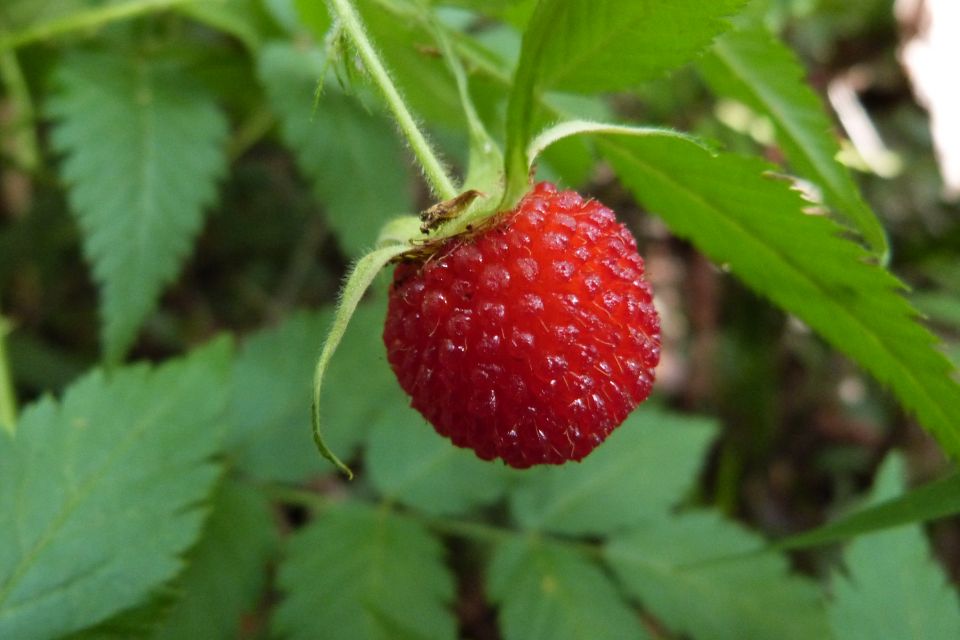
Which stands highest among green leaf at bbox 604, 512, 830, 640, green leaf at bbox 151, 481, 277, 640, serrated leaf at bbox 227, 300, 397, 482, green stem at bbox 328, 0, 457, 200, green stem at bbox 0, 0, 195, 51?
green stem at bbox 0, 0, 195, 51

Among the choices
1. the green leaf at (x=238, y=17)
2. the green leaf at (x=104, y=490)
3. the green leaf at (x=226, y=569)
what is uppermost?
the green leaf at (x=238, y=17)

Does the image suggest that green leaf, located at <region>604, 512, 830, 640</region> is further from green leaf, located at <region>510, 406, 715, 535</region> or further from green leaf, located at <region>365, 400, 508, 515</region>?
green leaf, located at <region>365, 400, 508, 515</region>

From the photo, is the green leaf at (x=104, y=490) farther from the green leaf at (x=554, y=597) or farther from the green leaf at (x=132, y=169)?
the green leaf at (x=554, y=597)

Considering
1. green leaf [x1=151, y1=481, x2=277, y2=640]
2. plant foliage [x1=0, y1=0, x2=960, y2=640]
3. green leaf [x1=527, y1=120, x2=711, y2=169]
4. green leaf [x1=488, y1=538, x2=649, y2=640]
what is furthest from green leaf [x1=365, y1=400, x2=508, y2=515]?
green leaf [x1=527, y1=120, x2=711, y2=169]

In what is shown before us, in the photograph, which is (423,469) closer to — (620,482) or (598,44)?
(620,482)

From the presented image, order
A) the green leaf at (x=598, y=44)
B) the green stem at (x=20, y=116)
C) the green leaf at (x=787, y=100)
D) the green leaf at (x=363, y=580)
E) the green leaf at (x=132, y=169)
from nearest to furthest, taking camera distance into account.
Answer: the green leaf at (x=598, y=44)
the green leaf at (x=787, y=100)
the green leaf at (x=363, y=580)
the green leaf at (x=132, y=169)
the green stem at (x=20, y=116)

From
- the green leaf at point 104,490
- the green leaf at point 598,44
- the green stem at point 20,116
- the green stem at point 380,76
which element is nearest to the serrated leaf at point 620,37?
the green leaf at point 598,44

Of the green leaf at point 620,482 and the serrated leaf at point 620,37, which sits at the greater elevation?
the serrated leaf at point 620,37
